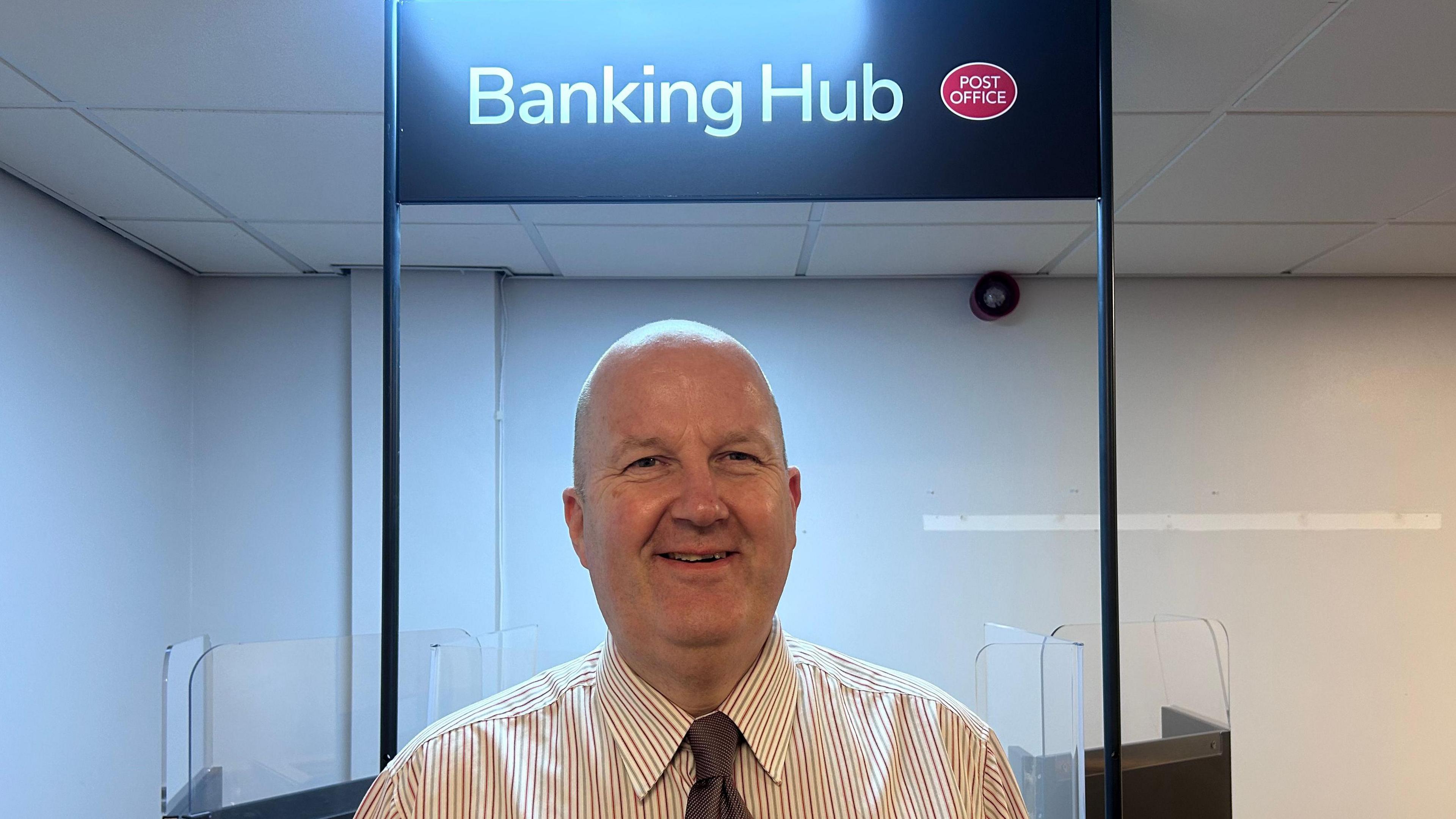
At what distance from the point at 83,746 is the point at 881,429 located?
2.80 meters

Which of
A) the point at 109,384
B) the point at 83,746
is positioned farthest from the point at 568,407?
the point at 83,746

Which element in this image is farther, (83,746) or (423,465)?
(423,465)

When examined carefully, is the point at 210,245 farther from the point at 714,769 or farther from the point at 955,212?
the point at 714,769

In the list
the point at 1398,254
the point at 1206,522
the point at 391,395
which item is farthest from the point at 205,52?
the point at 1398,254

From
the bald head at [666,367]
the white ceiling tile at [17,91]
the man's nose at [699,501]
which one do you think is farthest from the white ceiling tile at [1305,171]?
the white ceiling tile at [17,91]

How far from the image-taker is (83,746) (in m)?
3.08

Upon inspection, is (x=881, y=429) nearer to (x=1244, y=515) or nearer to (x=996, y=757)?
(x=1244, y=515)

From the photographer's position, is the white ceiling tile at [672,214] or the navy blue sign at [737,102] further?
the white ceiling tile at [672,214]

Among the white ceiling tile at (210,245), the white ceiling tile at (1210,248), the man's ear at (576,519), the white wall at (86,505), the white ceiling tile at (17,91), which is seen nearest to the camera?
the man's ear at (576,519)

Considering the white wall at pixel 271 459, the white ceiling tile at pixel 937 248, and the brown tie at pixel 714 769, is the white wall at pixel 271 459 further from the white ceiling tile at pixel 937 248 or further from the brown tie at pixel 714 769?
the brown tie at pixel 714 769

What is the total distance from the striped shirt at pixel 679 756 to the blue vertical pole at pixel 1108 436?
0.53 meters

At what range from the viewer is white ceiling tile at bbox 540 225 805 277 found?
3.24 metres

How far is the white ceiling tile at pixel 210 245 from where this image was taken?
320 centimetres

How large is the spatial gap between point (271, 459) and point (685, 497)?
131 inches
